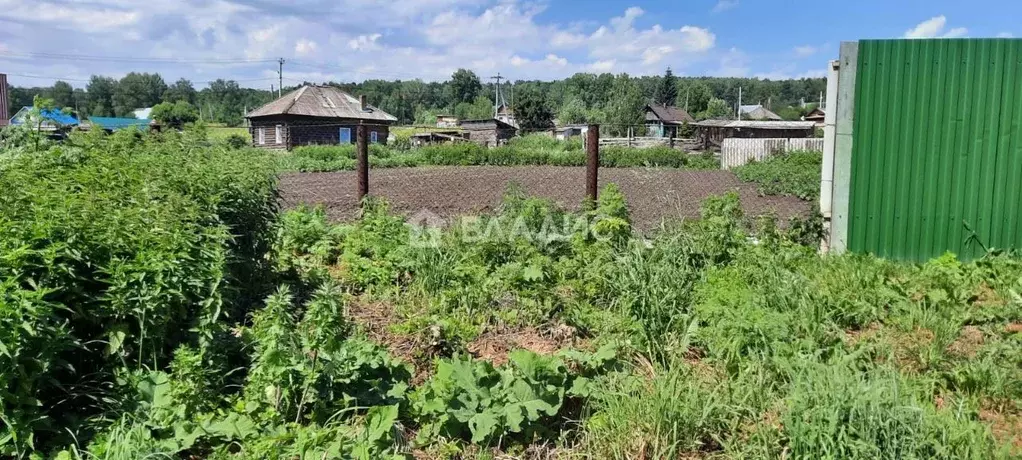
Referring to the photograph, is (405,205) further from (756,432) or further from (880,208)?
(756,432)

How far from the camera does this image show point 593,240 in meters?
6.02

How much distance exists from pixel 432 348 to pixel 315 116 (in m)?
39.2

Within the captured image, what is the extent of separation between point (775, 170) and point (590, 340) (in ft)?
57.1

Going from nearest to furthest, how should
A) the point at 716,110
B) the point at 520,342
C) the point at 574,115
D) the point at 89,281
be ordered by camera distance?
the point at 89,281 → the point at 520,342 → the point at 574,115 → the point at 716,110

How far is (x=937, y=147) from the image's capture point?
20.5 ft

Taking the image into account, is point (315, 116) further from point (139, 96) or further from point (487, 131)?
point (139, 96)

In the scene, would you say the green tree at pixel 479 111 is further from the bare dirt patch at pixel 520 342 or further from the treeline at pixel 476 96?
the bare dirt patch at pixel 520 342

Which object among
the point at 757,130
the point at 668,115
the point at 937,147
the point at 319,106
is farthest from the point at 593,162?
the point at 668,115

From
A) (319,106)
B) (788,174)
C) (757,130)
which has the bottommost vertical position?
(788,174)

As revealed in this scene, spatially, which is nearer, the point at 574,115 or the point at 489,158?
the point at 489,158

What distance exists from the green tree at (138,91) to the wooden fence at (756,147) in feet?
307

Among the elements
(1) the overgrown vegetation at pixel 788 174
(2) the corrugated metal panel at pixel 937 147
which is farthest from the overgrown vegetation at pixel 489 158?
(2) the corrugated metal panel at pixel 937 147

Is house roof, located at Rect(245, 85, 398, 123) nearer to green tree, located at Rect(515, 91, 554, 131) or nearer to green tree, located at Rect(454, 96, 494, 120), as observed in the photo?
green tree, located at Rect(515, 91, 554, 131)

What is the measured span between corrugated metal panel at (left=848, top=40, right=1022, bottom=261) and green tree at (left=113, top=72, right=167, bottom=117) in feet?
355
